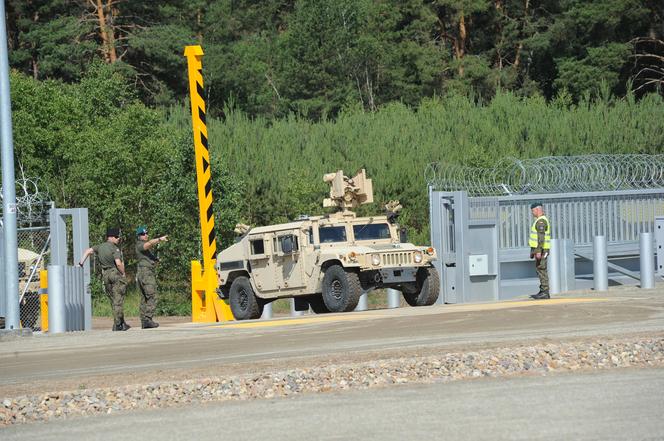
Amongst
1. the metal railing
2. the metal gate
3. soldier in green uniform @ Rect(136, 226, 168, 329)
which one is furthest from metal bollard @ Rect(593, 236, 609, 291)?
soldier in green uniform @ Rect(136, 226, 168, 329)

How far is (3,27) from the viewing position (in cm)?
2139

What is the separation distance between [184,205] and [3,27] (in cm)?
1698

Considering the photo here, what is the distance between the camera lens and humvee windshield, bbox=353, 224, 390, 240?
24.2 metres

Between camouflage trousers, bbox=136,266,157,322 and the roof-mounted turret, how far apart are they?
4.41m

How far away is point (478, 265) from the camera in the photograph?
82.5 ft

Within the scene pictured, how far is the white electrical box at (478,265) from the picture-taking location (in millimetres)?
25078

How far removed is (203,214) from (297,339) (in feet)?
25.1

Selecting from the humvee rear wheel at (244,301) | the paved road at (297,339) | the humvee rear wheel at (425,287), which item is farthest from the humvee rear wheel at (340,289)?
the humvee rear wheel at (244,301)

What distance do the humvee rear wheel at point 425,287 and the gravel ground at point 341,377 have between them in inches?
371

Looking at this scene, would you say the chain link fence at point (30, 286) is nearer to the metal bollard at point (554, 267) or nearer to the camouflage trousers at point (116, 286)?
the camouflage trousers at point (116, 286)

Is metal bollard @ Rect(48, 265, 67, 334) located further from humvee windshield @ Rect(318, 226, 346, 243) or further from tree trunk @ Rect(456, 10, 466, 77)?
tree trunk @ Rect(456, 10, 466, 77)

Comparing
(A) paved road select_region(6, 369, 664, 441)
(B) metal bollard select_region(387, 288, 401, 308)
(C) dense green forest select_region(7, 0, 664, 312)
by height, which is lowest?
(A) paved road select_region(6, 369, 664, 441)

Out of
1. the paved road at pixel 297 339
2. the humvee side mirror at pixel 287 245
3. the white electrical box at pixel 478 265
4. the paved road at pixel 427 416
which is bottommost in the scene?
the paved road at pixel 427 416

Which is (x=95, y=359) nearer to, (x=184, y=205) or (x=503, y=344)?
(x=503, y=344)
